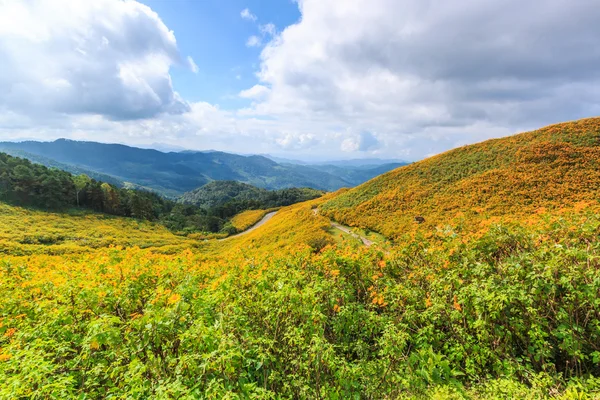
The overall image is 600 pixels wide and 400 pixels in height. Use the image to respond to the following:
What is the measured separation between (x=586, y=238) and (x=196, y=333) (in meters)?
9.03

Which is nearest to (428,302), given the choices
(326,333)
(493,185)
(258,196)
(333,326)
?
(333,326)

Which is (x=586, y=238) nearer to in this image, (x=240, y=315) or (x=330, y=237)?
(x=240, y=315)

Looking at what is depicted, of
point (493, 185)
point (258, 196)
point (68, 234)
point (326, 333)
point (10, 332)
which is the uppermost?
point (493, 185)

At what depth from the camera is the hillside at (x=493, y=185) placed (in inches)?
696

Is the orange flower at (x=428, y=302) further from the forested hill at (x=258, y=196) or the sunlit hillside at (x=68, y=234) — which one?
the forested hill at (x=258, y=196)

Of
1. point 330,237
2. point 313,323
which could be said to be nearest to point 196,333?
point 313,323

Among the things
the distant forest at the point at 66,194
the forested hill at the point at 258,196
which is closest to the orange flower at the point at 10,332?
the distant forest at the point at 66,194

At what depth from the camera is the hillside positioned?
1769cm

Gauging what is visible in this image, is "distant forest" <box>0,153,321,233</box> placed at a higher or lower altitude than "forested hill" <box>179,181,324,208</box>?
higher

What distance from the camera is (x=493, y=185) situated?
2091cm

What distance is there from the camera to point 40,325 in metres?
4.71

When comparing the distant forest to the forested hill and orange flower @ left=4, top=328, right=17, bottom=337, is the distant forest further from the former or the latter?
orange flower @ left=4, top=328, right=17, bottom=337

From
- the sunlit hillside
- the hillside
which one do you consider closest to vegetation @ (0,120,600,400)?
the hillside

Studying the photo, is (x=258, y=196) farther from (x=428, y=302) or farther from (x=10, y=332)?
(x=428, y=302)
